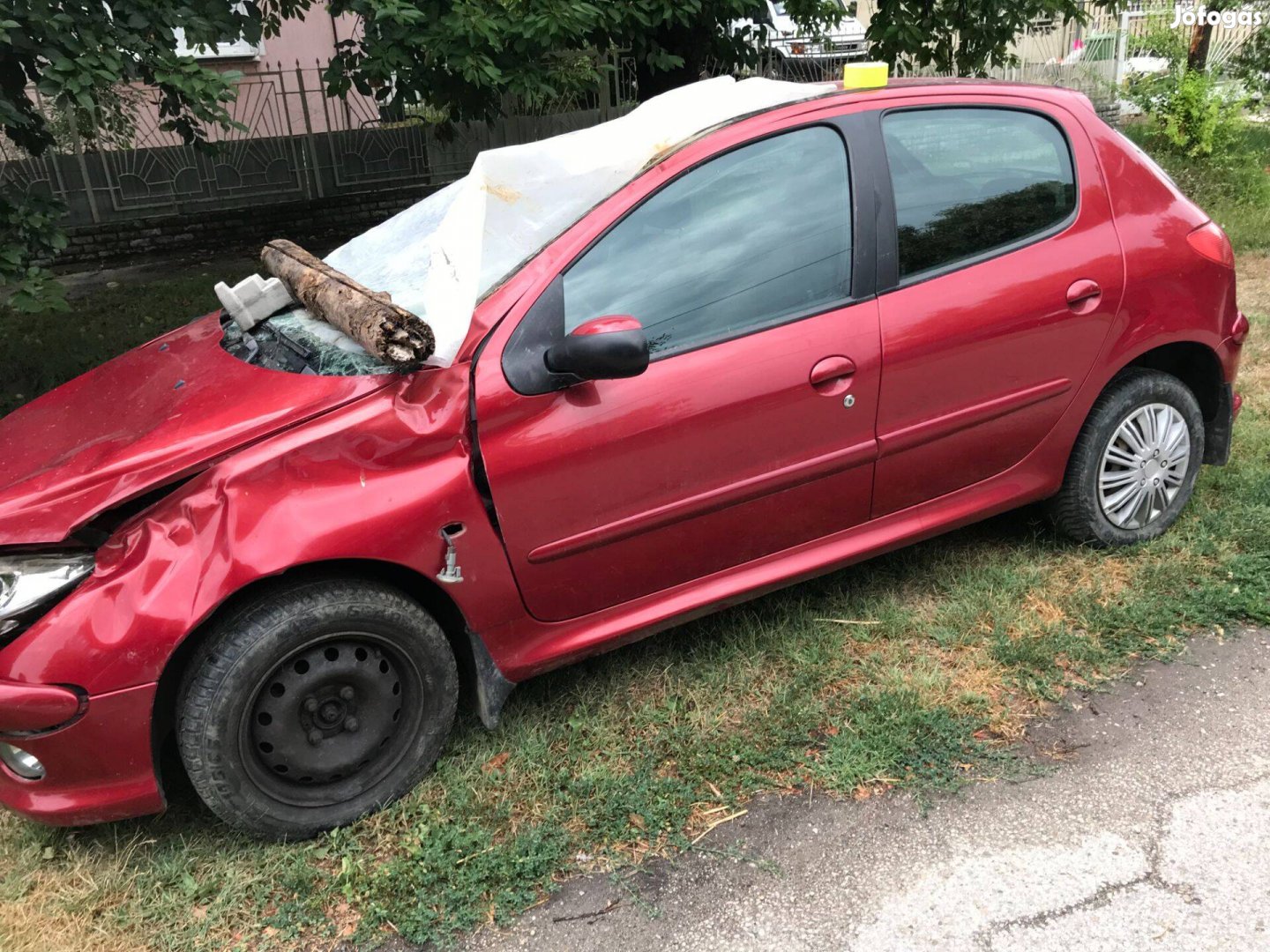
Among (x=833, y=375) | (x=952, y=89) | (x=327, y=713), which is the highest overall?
(x=952, y=89)

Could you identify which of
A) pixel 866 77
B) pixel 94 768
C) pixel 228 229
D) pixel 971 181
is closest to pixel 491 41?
pixel 866 77

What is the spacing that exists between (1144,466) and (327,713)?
2.90 metres

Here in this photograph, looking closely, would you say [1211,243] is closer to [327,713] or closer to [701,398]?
[701,398]

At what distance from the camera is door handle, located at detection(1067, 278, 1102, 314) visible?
10.8 feet

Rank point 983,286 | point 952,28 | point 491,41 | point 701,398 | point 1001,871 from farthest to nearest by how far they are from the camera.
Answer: point 952,28 < point 491,41 < point 983,286 < point 701,398 < point 1001,871

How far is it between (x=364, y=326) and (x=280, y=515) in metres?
0.52

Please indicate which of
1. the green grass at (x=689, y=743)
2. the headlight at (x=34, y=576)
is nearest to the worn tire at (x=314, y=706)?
the green grass at (x=689, y=743)

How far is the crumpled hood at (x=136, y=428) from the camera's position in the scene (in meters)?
2.44

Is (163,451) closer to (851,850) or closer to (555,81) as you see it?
(851,850)

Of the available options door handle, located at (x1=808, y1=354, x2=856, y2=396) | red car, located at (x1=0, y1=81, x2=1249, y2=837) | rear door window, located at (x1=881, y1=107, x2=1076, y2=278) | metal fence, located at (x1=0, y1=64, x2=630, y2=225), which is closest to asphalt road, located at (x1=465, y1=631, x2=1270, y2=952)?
red car, located at (x1=0, y1=81, x2=1249, y2=837)

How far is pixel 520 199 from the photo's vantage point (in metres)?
2.92

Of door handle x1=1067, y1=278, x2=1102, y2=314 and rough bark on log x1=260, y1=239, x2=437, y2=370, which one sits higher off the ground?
rough bark on log x1=260, y1=239, x2=437, y2=370

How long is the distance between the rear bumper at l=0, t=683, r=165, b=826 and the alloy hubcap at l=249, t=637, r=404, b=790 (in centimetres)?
26

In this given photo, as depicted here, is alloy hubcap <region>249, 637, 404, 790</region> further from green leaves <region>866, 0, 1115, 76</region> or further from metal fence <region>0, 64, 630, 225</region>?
metal fence <region>0, 64, 630, 225</region>
